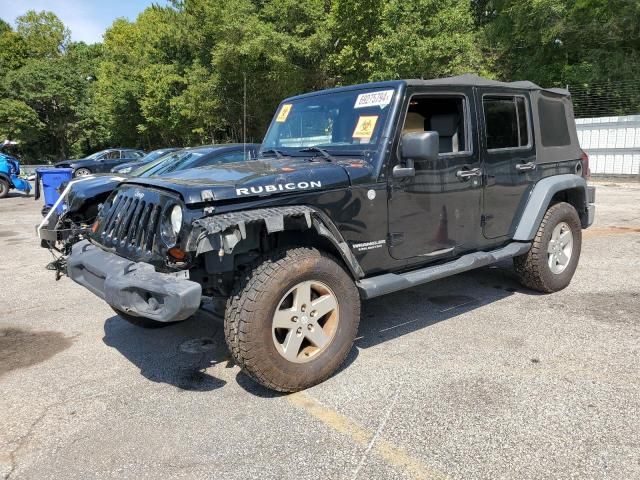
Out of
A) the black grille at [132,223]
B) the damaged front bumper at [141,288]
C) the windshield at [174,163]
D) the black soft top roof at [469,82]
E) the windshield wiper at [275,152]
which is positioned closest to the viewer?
the damaged front bumper at [141,288]

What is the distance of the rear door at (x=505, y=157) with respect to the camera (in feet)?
14.7

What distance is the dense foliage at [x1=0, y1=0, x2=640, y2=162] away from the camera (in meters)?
17.8

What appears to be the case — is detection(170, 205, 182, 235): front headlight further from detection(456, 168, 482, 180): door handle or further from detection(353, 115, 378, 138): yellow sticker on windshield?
detection(456, 168, 482, 180): door handle

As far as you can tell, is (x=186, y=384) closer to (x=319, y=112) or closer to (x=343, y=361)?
(x=343, y=361)

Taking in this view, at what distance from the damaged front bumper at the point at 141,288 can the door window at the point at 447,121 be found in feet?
7.59

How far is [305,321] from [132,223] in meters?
1.33

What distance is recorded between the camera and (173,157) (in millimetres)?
9188

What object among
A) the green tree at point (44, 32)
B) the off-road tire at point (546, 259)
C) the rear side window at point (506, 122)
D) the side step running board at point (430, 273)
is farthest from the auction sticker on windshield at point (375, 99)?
the green tree at point (44, 32)

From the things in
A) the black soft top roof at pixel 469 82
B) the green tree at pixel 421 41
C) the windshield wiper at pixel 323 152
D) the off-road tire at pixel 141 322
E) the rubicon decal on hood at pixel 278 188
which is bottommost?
the off-road tire at pixel 141 322

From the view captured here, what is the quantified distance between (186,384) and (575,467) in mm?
2373

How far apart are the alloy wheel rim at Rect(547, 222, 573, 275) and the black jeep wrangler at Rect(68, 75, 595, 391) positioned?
4 cm

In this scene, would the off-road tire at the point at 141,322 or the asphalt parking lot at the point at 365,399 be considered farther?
the off-road tire at the point at 141,322

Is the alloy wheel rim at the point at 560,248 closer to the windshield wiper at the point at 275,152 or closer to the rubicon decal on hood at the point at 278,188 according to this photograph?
the windshield wiper at the point at 275,152

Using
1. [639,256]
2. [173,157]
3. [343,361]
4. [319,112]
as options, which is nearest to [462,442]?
[343,361]
